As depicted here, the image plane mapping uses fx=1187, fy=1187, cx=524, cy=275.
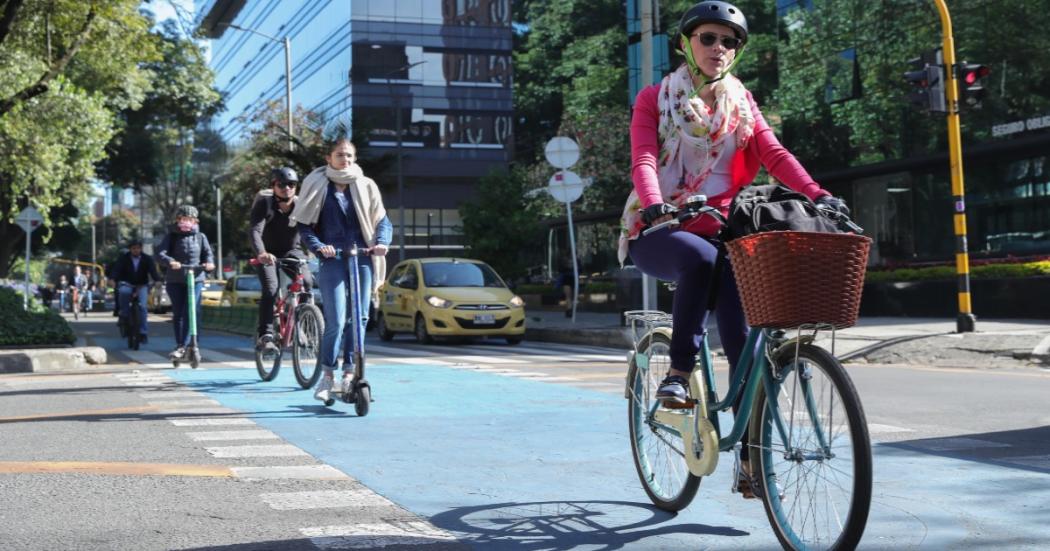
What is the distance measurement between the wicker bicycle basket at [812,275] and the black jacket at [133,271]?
51.2 feet

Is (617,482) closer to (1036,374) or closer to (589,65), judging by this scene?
(1036,374)

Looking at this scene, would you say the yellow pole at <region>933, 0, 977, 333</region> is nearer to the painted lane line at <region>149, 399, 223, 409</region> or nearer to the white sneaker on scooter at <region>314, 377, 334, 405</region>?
the white sneaker on scooter at <region>314, 377, 334, 405</region>

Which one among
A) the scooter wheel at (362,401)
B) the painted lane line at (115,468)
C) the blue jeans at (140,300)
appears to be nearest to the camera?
the painted lane line at (115,468)

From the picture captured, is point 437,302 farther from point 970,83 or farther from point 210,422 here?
point 210,422

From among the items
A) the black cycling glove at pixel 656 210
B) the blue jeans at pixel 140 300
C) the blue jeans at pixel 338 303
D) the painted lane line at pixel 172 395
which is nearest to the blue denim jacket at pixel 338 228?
the blue jeans at pixel 338 303

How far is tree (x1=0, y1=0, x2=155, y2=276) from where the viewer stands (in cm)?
1936

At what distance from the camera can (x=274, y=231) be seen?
398 inches

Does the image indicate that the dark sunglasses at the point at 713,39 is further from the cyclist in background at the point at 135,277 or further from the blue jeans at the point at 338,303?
the cyclist in background at the point at 135,277

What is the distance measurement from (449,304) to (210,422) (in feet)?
37.3

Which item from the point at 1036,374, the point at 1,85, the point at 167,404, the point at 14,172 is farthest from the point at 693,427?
the point at 14,172

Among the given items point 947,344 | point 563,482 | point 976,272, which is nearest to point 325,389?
point 563,482

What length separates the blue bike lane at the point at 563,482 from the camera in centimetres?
420

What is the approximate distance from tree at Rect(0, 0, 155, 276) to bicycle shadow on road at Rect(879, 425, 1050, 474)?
1421cm

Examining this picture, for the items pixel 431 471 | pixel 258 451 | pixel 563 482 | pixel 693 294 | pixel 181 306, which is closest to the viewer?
pixel 693 294
